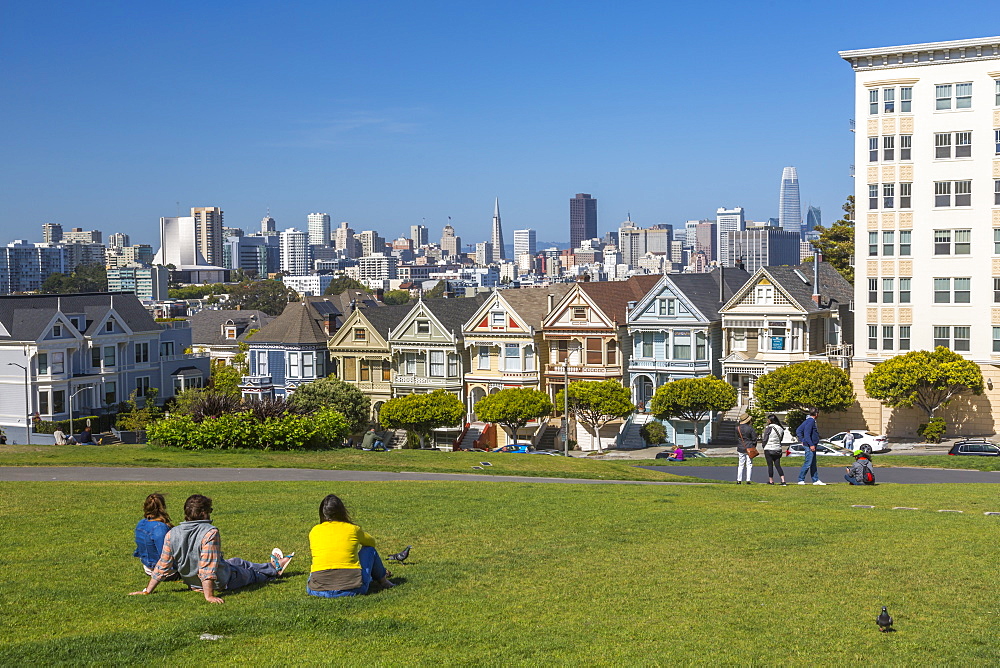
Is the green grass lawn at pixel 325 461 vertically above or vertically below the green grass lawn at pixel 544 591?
below

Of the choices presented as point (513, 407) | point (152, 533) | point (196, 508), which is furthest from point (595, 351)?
point (196, 508)

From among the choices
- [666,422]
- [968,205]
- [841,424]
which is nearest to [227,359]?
[666,422]

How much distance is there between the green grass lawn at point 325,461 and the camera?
1361 inches

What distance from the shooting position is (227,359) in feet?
301

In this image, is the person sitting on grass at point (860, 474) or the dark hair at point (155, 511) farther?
the person sitting on grass at point (860, 474)

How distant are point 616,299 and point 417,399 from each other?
13.8 m

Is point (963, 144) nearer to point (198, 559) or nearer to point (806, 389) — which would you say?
point (806, 389)

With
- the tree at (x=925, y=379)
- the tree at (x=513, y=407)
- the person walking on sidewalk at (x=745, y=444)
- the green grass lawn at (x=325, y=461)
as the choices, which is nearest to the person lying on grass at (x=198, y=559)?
the person walking on sidewalk at (x=745, y=444)

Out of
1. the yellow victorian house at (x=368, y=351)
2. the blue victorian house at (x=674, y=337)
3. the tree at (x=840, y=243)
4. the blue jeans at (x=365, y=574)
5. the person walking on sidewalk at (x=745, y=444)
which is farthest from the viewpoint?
the tree at (x=840, y=243)

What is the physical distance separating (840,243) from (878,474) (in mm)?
50700

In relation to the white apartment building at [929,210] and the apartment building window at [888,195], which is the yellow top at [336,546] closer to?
the white apartment building at [929,210]

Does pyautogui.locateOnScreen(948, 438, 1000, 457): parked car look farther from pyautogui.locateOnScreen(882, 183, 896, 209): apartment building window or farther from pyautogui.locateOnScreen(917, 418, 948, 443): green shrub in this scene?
pyautogui.locateOnScreen(882, 183, 896, 209): apartment building window

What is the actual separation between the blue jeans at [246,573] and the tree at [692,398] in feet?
147

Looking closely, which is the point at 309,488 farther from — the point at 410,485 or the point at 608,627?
the point at 608,627
